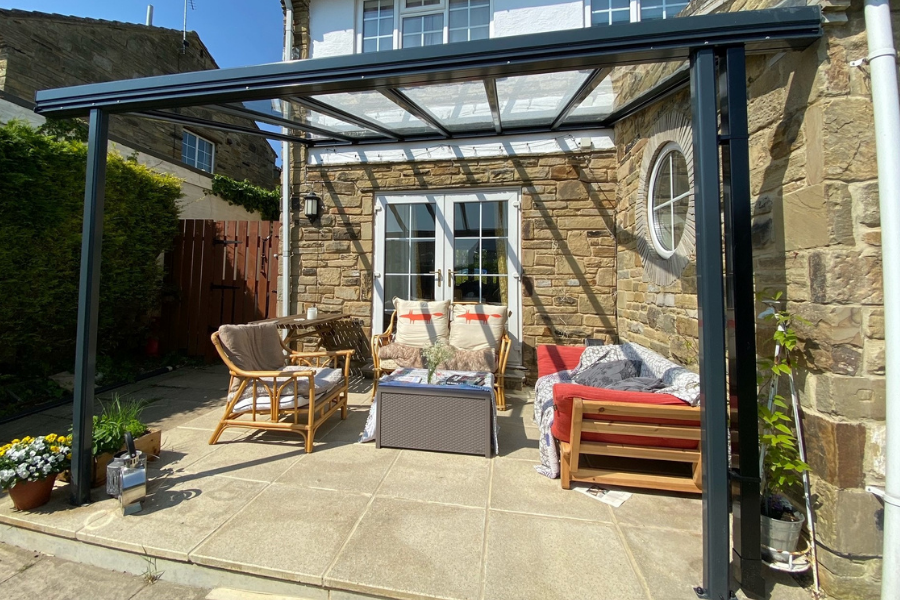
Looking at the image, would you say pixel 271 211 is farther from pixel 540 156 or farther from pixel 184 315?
pixel 540 156

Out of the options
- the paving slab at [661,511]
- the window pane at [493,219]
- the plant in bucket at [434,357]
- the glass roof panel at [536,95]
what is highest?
the glass roof panel at [536,95]

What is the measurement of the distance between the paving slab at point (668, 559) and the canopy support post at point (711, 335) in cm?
9

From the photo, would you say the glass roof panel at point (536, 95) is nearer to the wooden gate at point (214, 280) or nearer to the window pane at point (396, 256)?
the window pane at point (396, 256)

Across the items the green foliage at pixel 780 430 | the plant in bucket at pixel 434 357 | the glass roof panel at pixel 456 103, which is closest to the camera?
the green foliage at pixel 780 430

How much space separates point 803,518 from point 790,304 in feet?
3.19

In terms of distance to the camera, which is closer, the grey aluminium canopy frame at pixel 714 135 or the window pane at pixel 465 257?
the grey aluminium canopy frame at pixel 714 135

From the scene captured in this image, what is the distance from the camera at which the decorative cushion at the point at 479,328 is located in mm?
4484

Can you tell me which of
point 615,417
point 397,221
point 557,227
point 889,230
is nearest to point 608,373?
point 615,417

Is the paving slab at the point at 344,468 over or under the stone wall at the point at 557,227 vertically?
under

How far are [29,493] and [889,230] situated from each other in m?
4.34

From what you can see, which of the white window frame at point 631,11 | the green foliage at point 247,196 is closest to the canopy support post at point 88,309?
the white window frame at point 631,11

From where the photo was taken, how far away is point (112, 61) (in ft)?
27.6

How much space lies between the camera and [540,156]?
4707 mm

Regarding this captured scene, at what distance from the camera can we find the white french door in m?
4.82
